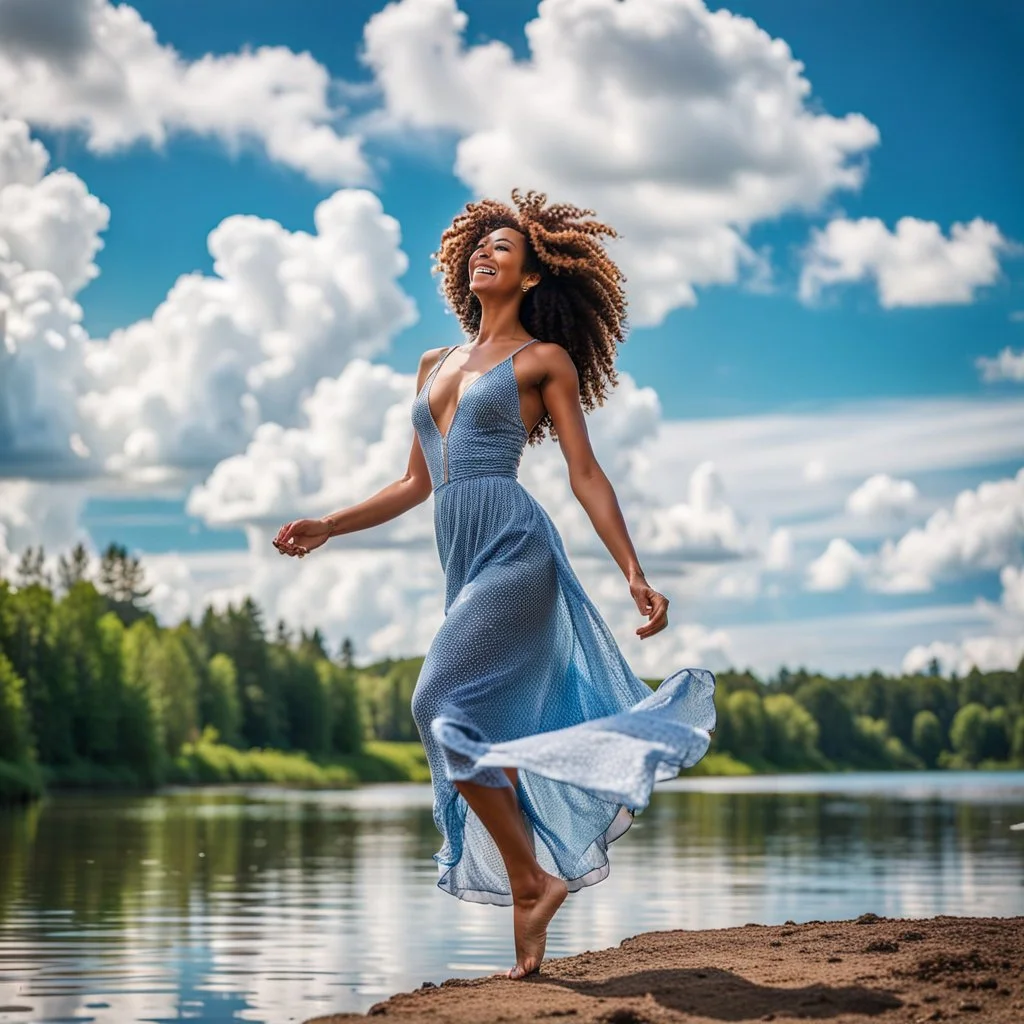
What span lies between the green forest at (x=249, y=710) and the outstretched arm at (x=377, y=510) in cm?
479

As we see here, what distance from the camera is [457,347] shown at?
7.39 meters

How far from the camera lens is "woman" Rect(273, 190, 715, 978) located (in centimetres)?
631

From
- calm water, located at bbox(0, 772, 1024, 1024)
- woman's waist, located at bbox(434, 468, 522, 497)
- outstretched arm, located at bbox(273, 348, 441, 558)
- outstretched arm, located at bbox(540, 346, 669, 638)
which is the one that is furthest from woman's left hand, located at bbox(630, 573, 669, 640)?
calm water, located at bbox(0, 772, 1024, 1024)

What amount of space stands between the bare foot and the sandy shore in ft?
0.35

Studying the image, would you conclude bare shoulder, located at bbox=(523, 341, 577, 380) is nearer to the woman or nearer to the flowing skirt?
the woman

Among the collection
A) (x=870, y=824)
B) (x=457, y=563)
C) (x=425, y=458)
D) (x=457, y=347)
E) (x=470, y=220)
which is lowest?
(x=870, y=824)

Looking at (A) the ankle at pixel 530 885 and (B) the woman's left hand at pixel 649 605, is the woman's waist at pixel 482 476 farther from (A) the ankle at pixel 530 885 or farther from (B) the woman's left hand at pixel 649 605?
(A) the ankle at pixel 530 885

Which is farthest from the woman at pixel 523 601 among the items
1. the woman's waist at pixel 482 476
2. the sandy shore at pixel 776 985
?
the sandy shore at pixel 776 985

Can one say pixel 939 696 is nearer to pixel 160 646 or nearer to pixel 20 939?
pixel 160 646

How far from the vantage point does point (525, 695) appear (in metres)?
6.66

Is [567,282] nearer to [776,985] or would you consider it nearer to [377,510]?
[377,510]

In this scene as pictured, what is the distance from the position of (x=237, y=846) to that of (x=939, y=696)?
177980mm

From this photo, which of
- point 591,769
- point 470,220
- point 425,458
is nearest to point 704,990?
point 591,769

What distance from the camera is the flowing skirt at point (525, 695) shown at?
621cm
